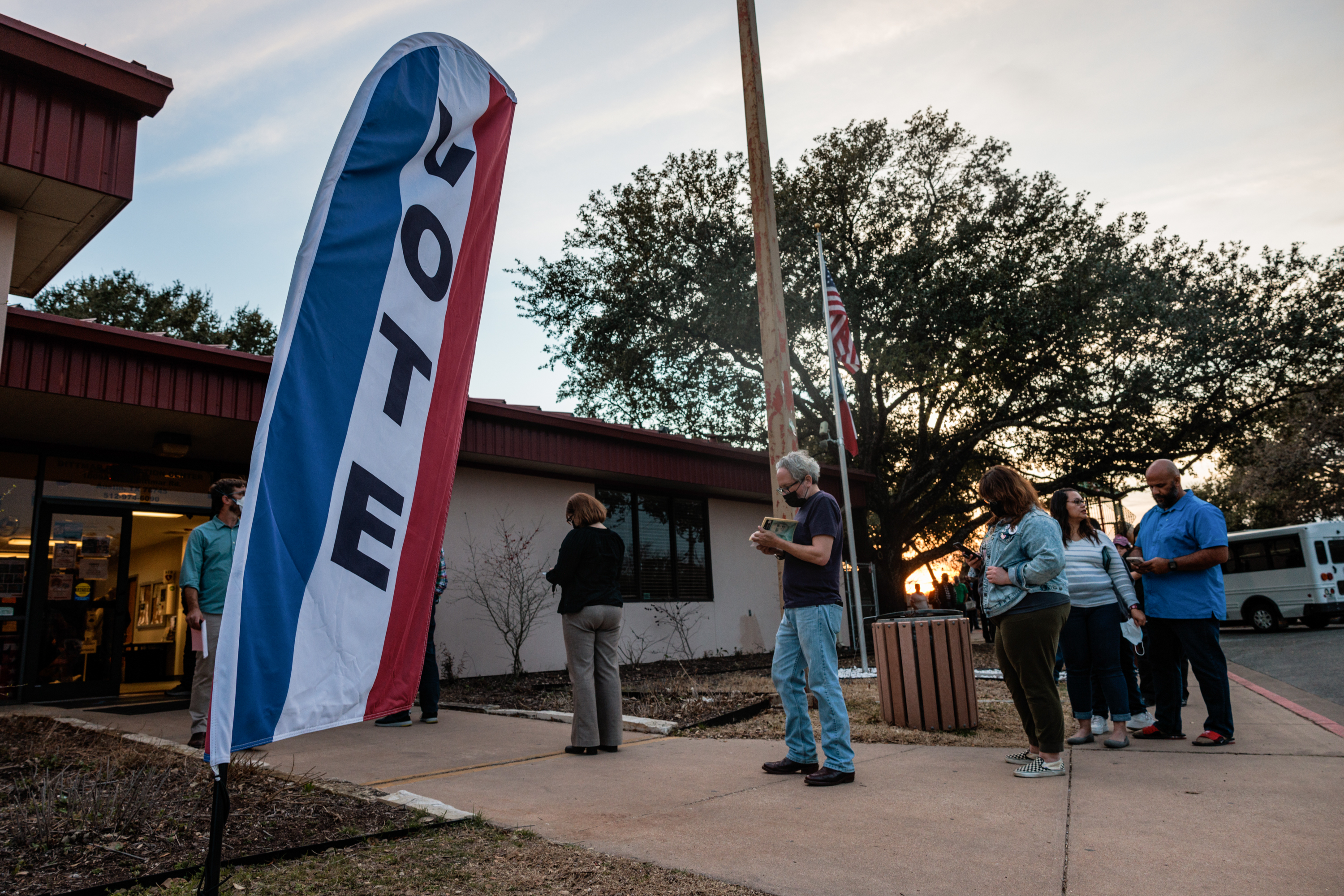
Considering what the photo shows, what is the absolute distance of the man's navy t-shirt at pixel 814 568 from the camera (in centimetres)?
473

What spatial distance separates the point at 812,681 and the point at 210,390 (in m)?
7.07

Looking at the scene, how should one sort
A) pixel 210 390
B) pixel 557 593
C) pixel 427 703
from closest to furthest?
1. pixel 427 703
2. pixel 210 390
3. pixel 557 593

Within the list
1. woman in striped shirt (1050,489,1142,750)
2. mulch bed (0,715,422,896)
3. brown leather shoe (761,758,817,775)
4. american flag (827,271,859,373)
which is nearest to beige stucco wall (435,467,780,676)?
american flag (827,271,859,373)

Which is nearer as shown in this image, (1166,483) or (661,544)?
(1166,483)

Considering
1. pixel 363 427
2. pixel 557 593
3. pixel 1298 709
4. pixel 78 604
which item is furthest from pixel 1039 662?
pixel 78 604

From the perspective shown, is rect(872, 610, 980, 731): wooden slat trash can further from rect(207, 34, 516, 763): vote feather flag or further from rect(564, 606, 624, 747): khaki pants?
rect(207, 34, 516, 763): vote feather flag

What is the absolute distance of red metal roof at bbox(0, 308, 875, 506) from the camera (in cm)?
744

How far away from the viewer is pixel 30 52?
533 centimetres

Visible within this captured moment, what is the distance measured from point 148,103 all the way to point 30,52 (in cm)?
68

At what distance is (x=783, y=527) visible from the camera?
4945 mm

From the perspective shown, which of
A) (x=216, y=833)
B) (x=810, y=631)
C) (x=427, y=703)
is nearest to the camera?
(x=216, y=833)

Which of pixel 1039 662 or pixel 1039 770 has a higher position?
pixel 1039 662

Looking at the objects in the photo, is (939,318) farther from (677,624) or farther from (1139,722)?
(1139,722)

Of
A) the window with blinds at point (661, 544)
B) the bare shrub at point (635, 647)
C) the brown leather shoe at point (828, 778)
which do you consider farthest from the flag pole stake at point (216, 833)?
the bare shrub at point (635, 647)
